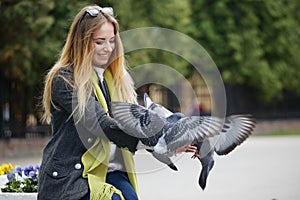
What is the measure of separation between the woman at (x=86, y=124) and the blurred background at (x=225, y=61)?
14.4 m

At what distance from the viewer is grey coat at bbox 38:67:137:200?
137 inches

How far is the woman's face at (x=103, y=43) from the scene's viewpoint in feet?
11.8

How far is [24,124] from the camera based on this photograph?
65.8 ft

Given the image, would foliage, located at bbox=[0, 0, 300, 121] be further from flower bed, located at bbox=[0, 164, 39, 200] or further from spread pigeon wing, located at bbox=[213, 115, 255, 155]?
spread pigeon wing, located at bbox=[213, 115, 255, 155]

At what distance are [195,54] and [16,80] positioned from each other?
635 centimetres

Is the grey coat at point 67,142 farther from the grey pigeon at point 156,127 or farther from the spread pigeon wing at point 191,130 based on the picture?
the spread pigeon wing at point 191,130

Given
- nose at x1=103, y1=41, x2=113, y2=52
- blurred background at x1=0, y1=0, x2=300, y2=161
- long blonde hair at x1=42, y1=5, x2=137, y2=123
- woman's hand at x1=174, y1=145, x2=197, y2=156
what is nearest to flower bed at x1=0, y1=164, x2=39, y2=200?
long blonde hair at x1=42, y1=5, x2=137, y2=123

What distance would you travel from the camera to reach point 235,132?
353cm

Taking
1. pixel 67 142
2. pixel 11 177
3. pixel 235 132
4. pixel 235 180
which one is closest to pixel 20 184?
pixel 11 177

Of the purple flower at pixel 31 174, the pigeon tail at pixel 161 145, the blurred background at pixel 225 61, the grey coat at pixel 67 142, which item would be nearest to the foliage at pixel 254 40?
the blurred background at pixel 225 61

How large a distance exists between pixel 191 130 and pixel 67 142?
586 mm

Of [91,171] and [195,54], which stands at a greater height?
[91,171]

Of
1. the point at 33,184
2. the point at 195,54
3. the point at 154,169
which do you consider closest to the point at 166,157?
the point at 154,169

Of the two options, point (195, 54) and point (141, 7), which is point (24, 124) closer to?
point (141, 7)
